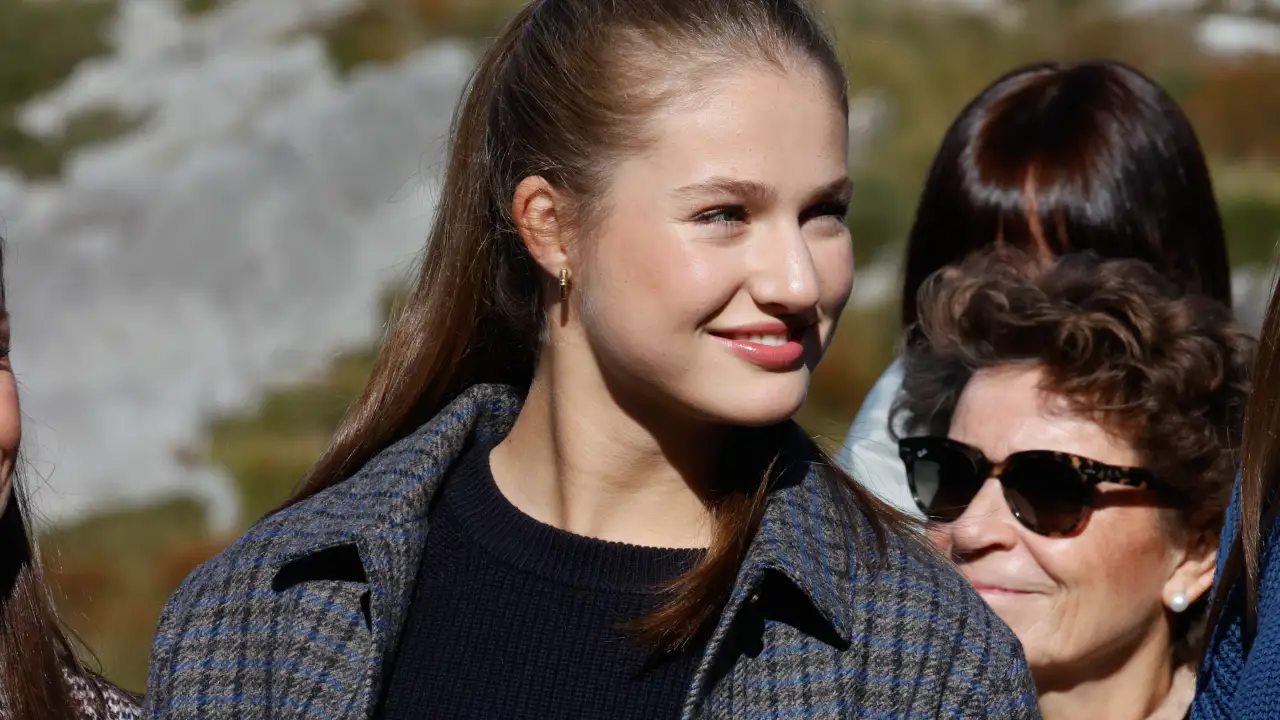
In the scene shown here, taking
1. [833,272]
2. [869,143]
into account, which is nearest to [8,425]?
[833,272]

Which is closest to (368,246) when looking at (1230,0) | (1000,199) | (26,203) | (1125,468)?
(26,203)

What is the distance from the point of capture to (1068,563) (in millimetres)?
2533

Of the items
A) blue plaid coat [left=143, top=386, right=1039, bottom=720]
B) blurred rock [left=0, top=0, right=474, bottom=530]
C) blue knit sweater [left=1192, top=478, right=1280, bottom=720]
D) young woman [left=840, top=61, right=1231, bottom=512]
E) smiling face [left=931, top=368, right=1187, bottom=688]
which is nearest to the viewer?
blue knit sweater [left=1192, top=478, right=1280, bottom=720]

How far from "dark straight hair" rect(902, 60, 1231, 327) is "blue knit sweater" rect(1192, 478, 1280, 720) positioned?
0.90 metres

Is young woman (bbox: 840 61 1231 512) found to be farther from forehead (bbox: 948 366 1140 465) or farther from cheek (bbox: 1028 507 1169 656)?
cheek (bbox: 1028 507 1169 656)

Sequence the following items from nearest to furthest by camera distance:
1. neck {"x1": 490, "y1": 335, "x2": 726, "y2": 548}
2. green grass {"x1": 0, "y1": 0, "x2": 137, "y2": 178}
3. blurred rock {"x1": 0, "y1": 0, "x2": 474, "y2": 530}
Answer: neck {"x1": 490, "y1": 335, "x2": 726, "y2": 548}
blurred rock {"x1": 0, "y1": 0, "x2": 474, "y2": 530}
green grass {"x1": 0, "y1": 0, "x2": 137, "y2": 178}

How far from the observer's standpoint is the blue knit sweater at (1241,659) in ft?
6.36

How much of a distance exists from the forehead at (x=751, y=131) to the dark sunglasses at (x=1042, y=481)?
66 centimetres

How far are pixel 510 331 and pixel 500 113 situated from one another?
0.33 m

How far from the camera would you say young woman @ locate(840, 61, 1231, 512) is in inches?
115

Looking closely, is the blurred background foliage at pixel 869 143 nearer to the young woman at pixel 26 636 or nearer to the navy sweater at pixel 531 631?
the young woman at pixel 26 636

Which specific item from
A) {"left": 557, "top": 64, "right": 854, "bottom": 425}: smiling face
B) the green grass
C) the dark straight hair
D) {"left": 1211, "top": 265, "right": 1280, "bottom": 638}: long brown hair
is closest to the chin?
{"left": 557, "top": 64, "right": 854, "bottom": 425}: smiling face

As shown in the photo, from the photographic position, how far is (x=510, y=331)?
2520mm

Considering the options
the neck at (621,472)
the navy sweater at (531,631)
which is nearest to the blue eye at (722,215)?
the neck at (621,472)
